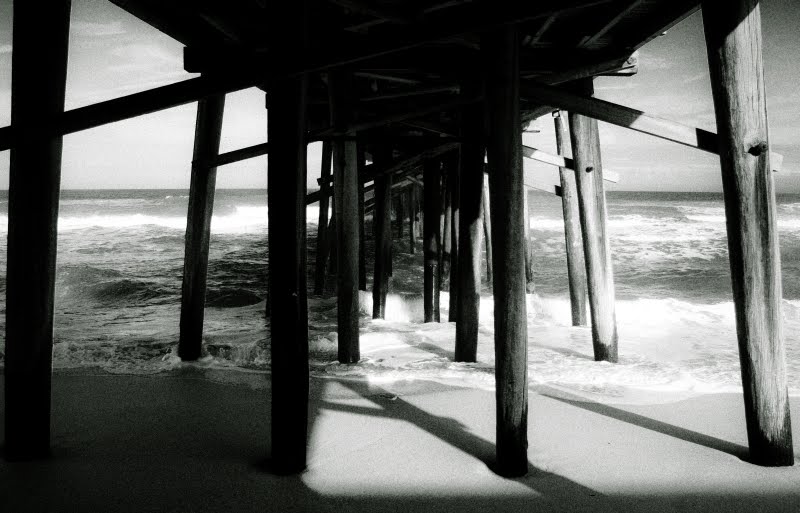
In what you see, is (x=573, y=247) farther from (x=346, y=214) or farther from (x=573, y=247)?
(x=346, y=214)

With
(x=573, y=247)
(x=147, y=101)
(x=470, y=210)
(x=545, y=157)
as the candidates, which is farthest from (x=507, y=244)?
(x=573, y=247)

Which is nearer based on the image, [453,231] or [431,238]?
[453,231]

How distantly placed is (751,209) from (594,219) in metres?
2.01

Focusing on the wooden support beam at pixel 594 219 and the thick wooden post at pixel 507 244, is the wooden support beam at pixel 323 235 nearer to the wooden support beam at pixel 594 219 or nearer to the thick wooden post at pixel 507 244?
the wooden support beam at pixel 594 219

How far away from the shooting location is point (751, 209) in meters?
2.24

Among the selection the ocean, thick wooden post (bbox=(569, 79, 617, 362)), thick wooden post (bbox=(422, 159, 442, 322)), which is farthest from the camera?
thick wooden post (bbox=(422, 159, 442, 322))

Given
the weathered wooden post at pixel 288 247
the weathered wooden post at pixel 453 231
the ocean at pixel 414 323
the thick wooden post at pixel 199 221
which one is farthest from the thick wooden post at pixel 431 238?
the weathered wooden post at pixel 288 247

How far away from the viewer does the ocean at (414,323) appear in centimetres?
407

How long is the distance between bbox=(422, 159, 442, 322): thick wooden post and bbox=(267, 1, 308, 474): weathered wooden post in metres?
4.76

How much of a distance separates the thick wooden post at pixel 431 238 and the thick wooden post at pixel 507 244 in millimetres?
4501

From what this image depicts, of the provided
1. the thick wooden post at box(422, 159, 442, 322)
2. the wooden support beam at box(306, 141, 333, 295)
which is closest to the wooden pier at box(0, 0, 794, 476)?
the thick wooden post at box(422, 159, 442, 322)

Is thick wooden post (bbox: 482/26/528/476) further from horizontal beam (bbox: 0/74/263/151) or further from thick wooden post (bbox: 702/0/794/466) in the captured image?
horizontal beam (bbox: 0/74/263/151)

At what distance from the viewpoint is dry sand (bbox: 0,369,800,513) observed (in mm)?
2145

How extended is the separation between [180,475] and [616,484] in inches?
67.2
